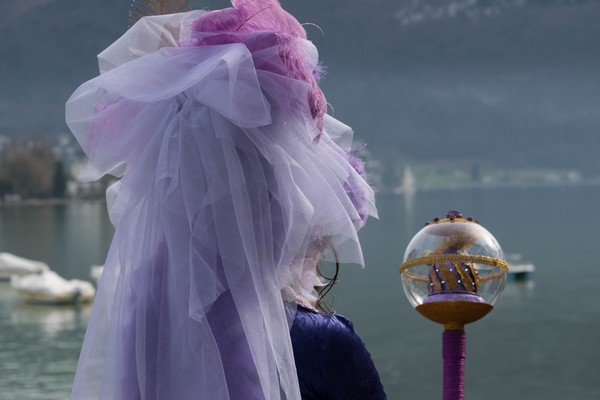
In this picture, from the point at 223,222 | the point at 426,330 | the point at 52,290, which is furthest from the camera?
the point at 52,290

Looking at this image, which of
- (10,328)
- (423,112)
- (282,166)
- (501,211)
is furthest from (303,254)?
(423,112)

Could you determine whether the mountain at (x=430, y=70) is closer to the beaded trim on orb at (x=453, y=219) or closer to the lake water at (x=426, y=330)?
the lake water at (x=426, y=330)

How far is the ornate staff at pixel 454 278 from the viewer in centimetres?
130

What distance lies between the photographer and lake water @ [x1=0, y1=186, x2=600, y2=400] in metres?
15.5

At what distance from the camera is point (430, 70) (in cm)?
8450

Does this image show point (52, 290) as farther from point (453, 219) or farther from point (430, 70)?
point (430, 70)

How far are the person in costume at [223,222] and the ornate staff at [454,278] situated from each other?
0.11 m

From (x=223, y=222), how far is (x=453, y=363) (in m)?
0.32

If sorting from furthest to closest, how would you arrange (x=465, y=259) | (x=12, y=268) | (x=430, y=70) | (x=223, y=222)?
(x=430, y=70) < (x=12, y=268) < (x=465, y=259) < (x=223, y=222)

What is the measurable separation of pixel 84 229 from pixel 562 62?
4970 cm

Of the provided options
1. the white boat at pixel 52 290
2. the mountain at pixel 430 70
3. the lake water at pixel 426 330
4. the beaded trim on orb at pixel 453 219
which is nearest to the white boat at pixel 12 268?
the lake water at pixel 426 330

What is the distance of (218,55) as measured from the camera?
1233 mm

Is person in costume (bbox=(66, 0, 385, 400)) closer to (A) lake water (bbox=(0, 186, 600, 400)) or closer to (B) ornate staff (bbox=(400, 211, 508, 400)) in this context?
(B) ornate staff (bbox=(400, 211, 508, 400))

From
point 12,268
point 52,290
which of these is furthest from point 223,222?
point 12,268
